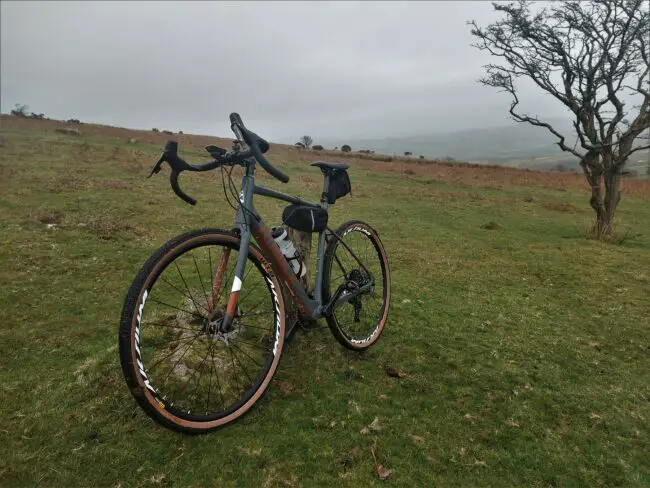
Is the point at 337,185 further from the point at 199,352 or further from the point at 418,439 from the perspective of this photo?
the point at 418,439

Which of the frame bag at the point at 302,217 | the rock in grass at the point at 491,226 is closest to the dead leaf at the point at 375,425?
the frame bag at the point at 302,217

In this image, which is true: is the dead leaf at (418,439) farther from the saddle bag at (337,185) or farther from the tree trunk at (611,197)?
the tree trunk at (611,197)

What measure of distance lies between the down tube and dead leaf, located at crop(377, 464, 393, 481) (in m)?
1.79

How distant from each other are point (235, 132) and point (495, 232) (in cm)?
1362

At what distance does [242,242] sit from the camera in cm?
377

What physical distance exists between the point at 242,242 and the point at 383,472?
7.47 ft

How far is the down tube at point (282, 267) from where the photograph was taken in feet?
13.0

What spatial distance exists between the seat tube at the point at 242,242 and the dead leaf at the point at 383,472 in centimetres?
171

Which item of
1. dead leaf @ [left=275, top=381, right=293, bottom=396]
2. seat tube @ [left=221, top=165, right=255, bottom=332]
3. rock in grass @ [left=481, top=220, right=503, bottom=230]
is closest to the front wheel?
dead leaf @ [left=275, top=381, right=293, bottom=396]

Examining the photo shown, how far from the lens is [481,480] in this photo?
333cm

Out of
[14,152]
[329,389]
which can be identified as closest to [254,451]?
[329,389]

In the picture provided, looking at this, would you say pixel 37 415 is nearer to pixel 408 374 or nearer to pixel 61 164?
pixel 408 374

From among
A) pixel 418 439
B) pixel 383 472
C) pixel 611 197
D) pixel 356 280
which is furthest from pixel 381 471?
pixel 611 197

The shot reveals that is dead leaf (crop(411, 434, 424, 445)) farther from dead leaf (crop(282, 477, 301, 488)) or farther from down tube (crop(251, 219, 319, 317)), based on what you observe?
down tube (crop(251, 219, 319, 317))
